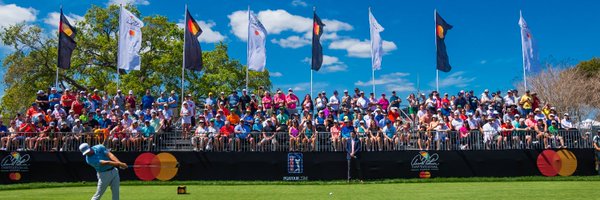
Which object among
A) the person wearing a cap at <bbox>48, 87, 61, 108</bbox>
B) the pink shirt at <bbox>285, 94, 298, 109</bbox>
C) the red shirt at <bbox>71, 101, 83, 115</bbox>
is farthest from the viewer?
the pink shirt at <bbox>285, 94, 298, 109</bbox>

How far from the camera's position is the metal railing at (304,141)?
20203mm

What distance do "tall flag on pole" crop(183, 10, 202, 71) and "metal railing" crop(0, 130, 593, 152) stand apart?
24.5 feet

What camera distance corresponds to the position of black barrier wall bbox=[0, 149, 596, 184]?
2027 cm

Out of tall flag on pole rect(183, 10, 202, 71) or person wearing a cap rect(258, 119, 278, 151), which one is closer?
person wearing a cap rect(258, 119, 278, 151)

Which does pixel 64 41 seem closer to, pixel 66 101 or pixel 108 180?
pixel 66 101

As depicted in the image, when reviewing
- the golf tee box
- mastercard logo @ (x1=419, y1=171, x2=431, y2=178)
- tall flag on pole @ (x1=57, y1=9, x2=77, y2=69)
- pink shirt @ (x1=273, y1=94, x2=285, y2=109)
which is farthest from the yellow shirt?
tall flag on pole @ (x1=57, y1=9, x2=77, y2=69)

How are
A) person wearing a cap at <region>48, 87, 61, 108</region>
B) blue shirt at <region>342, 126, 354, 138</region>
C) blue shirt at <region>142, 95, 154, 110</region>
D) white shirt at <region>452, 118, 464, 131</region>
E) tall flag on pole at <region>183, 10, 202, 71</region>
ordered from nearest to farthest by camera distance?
blue shirt at <region>342, 126, 354, 138</region> → white shirt at <region>452, 118, 464, 131</region> → person wearing a cap at <region>48, 87, 61, 108</region> → blue shirt at <region>142, 95, 154, 110</region> → tall flag on pole at <region>183, 10, 202, 71</region>

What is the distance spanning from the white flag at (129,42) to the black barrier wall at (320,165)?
24.8ft

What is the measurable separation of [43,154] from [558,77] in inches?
1853

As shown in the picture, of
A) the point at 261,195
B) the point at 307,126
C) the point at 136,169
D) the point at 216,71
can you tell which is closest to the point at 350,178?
the point at 307,126

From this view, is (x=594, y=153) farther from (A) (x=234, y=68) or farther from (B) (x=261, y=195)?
(A) (x=234, y=68)

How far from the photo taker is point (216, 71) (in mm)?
50031

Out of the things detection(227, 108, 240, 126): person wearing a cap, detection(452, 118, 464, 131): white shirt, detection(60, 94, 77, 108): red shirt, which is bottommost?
detection(452, 118, 464, 131): white shirt

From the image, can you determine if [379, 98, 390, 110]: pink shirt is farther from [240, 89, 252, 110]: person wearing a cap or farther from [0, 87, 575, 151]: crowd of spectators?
[240, 89, 252, 110]: person wearing a cap
